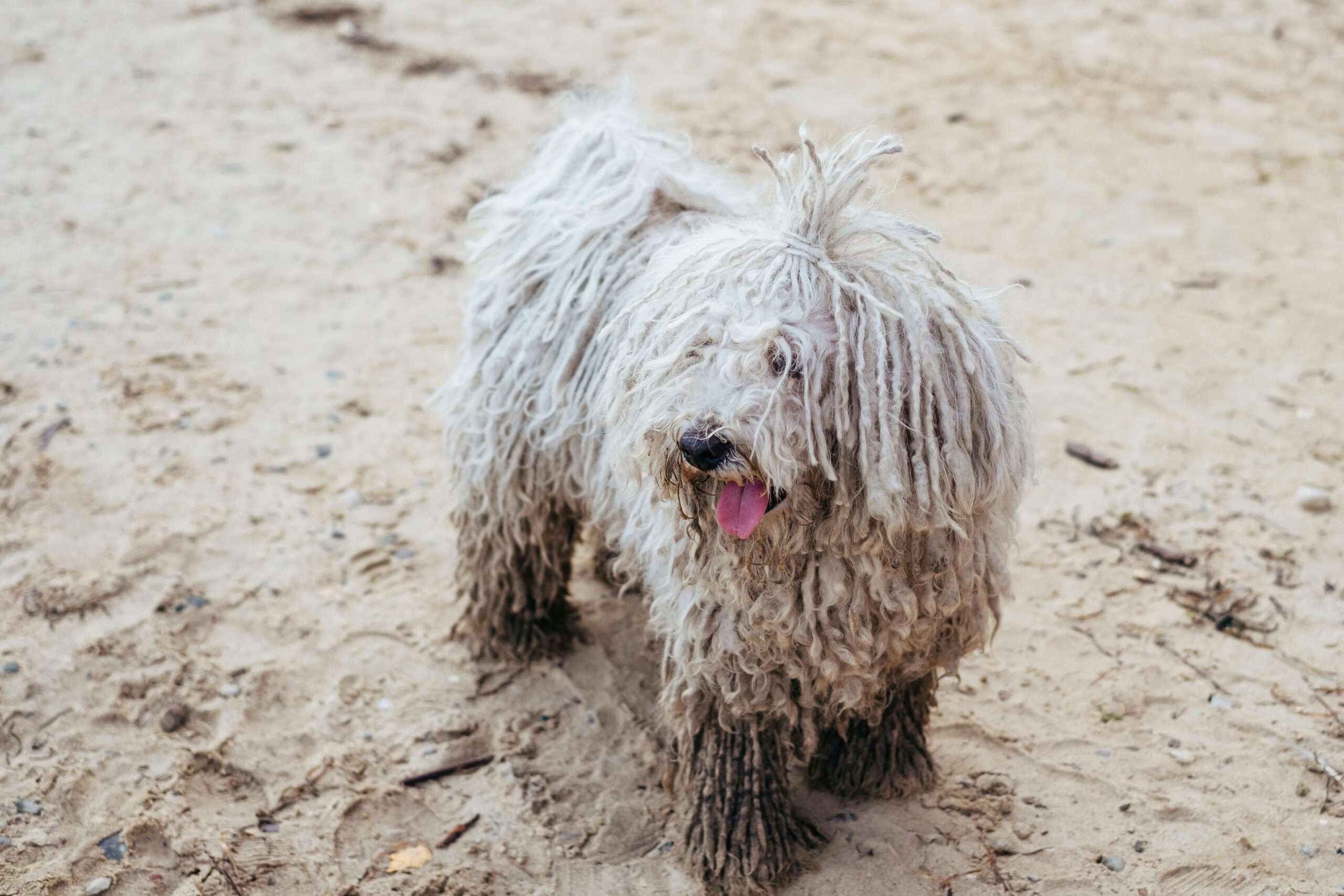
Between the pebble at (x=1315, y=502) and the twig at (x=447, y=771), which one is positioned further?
the pebble at (x=1315, y=502)

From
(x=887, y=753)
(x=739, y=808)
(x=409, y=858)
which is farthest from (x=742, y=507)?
(x=409, y=858)

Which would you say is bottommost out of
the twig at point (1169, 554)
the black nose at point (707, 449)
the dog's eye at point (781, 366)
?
the twig at point (1169, 554)

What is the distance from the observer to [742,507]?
93.9 inches

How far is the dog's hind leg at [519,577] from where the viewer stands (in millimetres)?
3486

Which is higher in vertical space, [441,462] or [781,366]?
→ [781,366]

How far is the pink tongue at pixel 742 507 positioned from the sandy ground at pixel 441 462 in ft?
3.91

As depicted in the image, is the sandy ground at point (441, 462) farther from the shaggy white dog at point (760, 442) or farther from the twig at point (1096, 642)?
the shaggy white dog at point (760, 442)

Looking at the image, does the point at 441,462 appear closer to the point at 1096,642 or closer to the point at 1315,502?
the point at 1096,642

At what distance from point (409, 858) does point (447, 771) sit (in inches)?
12.4

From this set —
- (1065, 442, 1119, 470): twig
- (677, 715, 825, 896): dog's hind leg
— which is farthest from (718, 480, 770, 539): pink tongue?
(1065, 442, 1119, 470): twig

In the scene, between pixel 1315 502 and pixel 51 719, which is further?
pixel 1315 502

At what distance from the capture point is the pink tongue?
2.37 m

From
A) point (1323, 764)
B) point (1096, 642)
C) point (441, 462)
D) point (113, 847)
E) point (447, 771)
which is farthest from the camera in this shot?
point (441, 462)

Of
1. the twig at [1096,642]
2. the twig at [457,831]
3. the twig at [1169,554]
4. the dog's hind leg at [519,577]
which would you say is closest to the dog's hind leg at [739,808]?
the twig at [457,831]
